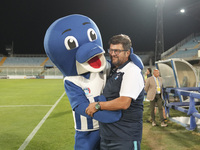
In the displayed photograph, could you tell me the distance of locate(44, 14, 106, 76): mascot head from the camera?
247cm

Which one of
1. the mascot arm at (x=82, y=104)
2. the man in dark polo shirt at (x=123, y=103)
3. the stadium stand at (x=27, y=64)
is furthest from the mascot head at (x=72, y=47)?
the stadium stand at (x=27, y=64)

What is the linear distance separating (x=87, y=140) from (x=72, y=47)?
121 cm

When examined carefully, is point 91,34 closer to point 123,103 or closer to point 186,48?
point 123,103

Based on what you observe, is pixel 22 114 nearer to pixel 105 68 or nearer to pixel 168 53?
pixel 105 68

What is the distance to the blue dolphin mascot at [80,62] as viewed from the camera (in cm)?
245

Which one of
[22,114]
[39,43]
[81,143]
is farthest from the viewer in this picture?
[39,43]

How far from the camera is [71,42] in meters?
2.54

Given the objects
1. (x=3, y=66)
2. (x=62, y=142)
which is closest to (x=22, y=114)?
(x=62, y=142)

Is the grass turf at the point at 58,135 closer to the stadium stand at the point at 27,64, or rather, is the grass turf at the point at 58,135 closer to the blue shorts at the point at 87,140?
the blue shorts at the point at 87,140

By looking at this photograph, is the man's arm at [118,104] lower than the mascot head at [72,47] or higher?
lower

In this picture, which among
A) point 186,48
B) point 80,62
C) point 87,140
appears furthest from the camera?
point 186,48

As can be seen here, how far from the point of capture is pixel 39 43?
63.4 meters

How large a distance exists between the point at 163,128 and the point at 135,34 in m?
55.7

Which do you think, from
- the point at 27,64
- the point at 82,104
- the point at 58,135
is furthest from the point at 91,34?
the point at 27,64
